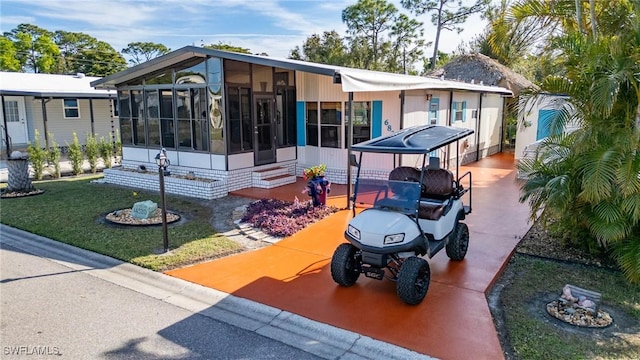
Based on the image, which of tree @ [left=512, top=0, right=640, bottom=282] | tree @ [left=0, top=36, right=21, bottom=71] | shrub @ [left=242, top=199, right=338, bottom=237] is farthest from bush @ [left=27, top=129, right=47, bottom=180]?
tree @ [left=0, top=36, right=21, bottom=71]

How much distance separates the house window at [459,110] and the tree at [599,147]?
261 inches

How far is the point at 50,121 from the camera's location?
18641mm

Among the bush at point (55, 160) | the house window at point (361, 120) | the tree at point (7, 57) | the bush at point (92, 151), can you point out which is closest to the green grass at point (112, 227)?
the bush at point (55, 160)

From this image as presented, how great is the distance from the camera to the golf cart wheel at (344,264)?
4.81m

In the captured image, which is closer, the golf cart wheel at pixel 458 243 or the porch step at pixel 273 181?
the golf cart wheel at pixel 458 243

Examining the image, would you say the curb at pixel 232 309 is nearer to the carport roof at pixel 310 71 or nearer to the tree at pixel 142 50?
the carport roof at pixel 310 71

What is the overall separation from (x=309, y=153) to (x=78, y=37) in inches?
1919

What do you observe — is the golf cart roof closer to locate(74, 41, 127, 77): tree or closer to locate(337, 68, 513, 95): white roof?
locate(337, 68, 513, 95): white roof

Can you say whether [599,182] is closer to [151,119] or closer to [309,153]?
[309,153]

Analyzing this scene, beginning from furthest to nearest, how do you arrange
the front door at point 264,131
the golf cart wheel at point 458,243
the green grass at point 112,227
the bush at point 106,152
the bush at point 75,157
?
the bush at point 106,152 → the bush at point 75,157 → the front door at point 264,131 → the green grass at point 112,227 → the golf cart wheel at point 458,243

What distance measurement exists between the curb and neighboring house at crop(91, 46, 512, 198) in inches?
152

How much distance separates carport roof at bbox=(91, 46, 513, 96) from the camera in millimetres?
7625

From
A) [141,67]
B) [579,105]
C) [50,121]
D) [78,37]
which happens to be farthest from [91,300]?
[78,37]

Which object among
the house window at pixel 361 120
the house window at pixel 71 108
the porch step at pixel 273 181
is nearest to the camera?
the porch step at pixel 273 181
